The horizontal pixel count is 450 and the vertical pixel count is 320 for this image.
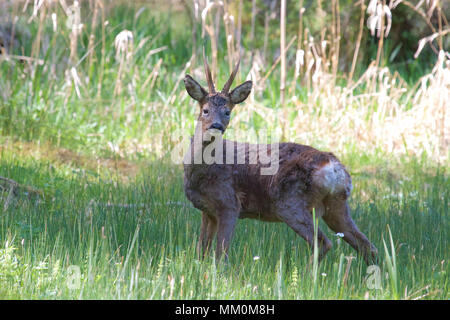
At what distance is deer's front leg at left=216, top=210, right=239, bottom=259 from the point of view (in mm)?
5160


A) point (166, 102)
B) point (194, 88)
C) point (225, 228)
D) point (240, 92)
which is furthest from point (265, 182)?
point (166, 102)

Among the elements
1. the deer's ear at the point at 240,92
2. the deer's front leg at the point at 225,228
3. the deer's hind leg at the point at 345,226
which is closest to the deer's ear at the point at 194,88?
the deer's ear at the point at 240,92

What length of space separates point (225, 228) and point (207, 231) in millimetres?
313

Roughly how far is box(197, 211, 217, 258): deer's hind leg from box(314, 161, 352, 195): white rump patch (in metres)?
0.94

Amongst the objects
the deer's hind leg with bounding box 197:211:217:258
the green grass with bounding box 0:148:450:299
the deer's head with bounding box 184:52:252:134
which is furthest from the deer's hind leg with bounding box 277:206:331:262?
the deer's head with bounding box 184:52:252:134

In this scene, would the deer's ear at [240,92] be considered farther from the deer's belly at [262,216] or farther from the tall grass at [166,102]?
the tall grass at [166,102]

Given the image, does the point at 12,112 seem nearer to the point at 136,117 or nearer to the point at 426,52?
the point at 136,117

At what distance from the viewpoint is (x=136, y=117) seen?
31.1ft

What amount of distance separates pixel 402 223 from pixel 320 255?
121cm

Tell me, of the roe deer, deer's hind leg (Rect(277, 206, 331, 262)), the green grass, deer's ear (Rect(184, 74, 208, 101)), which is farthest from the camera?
deer's ear (Rect(184, 74, 208, 101))

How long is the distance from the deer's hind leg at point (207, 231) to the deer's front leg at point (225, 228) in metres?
0.22

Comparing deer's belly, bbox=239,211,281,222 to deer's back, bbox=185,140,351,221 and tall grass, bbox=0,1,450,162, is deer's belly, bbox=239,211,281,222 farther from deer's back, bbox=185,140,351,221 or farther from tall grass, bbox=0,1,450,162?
tall grass, bbox=0,1,450,162

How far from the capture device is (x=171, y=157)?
8.15 m

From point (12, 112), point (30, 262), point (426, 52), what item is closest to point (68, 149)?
point (12, 112)
